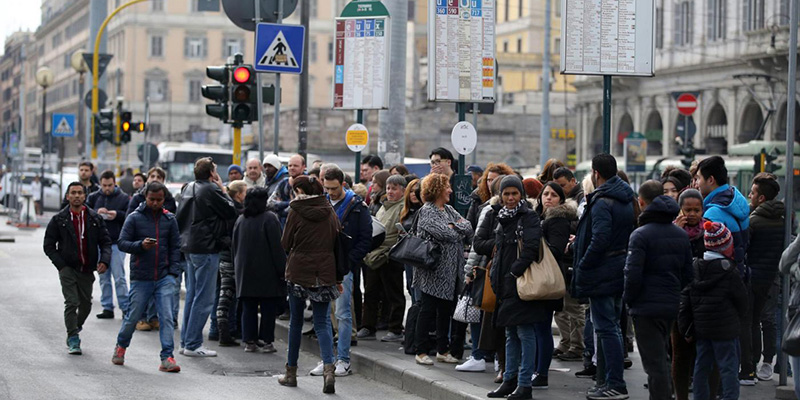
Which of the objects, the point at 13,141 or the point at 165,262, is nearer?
the point at 165,262

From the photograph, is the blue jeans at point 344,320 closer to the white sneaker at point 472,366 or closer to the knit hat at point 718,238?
the white sneaker at point 472,366

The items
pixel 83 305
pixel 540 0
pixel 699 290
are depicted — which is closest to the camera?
pixel 699 290

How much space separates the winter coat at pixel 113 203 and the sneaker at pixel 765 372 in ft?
25.2

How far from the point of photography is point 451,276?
38.0 feet

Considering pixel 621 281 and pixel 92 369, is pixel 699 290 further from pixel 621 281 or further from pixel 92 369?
pixel 92 369

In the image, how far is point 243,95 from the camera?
56.4 ft

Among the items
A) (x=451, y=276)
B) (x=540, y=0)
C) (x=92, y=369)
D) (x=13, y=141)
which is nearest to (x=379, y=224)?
(x=451, y=276)

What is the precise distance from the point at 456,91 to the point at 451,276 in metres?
2.85

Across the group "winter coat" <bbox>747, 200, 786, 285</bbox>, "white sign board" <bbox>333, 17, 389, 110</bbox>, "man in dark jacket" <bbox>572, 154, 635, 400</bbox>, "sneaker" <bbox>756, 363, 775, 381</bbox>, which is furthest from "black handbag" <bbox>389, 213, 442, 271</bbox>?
"white sign board" <bbox>333, 17, 389, 110</bbox>

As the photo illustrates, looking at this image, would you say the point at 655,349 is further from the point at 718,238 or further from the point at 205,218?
the point at 205,218

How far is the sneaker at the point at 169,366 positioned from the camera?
12.0 meters

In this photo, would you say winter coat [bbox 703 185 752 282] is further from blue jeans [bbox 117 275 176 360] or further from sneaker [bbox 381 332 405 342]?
blue jeans [bbox 117 275 176 360]

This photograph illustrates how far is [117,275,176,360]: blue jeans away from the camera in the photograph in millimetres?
12117

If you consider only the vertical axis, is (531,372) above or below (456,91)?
below
